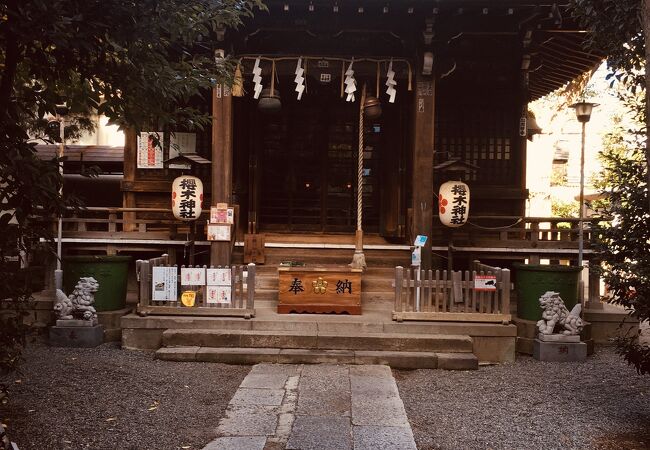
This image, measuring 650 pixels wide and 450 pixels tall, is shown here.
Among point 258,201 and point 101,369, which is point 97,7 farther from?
point 258,201

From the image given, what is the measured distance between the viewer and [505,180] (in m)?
12.5

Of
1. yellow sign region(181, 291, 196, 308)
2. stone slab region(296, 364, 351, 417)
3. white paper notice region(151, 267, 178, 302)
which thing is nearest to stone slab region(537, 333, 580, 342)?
stone slab region(296, 364, 351, 417)

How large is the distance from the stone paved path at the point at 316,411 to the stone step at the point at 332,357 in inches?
7.4

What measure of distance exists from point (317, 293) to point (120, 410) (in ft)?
12.8

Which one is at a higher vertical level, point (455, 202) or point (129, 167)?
point (129, 167)

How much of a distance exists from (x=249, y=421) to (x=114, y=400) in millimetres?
1729

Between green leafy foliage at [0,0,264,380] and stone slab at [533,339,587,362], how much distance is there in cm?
636

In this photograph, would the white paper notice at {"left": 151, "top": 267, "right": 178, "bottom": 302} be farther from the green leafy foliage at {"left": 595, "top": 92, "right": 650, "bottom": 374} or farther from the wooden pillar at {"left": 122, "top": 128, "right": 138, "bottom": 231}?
the green leafy foliage at {"left": 595, "top": 92, "right": 650, "bottom": 374}

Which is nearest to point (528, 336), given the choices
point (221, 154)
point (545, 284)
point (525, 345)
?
point (525, 345)

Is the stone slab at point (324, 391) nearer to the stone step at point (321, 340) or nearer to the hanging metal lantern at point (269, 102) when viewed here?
the stone step at point (321, 340)

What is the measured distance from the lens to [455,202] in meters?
9.92

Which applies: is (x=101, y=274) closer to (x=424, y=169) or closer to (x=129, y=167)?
(x=129, y=167)

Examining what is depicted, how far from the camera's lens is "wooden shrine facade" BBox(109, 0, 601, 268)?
10086 millimetres

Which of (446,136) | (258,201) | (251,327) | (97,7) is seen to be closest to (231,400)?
(251,327)
